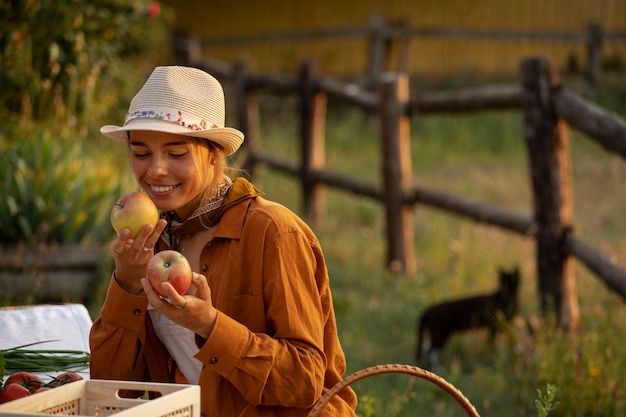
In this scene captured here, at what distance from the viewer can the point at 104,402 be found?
7.09 feet

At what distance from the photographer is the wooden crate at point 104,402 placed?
193 centimetres

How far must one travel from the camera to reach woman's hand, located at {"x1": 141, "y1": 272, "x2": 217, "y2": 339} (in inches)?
85.4

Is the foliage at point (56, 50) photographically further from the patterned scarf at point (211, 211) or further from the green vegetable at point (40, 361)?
the patterned scarf at point (211, 211)

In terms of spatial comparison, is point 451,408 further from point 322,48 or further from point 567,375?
point 322,48

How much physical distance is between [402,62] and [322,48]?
62.1 inches

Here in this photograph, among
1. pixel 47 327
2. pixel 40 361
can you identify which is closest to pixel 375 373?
pixel 40 361

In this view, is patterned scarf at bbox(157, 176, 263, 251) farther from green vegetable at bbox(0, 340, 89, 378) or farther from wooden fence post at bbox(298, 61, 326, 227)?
wooden fence post at bbox(298, 61, 326, 227)

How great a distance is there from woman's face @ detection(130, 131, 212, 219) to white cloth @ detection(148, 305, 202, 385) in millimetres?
346

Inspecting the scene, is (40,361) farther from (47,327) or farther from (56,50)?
(56,50)

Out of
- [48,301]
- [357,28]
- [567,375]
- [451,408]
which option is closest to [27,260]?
[48,301]

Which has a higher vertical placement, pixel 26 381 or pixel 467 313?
pixel 26 381

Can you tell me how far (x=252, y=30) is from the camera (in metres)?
17.5

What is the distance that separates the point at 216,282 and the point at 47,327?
3.96 feet

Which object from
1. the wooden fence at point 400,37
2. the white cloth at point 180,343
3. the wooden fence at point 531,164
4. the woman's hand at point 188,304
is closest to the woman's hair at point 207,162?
the white cloth at point 180,343
